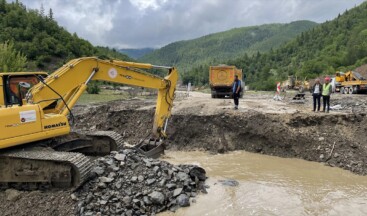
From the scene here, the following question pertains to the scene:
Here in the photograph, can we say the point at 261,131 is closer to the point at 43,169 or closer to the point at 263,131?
the point at 263,131

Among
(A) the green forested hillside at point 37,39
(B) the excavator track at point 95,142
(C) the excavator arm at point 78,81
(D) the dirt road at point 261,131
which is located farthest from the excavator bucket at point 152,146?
(A) the green forested hillside at point 37,39

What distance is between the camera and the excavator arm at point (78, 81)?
7805 millimetres

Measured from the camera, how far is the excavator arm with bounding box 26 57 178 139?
25.6 feet

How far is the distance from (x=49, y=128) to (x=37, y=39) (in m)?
61.7

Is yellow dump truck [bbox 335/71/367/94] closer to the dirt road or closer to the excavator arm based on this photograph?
the dirt road

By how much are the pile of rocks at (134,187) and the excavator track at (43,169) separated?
37cm

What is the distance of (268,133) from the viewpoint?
42.1ft

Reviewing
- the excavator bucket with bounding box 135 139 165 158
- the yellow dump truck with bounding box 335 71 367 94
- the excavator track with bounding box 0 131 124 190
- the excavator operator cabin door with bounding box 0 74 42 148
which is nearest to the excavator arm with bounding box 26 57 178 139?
the excavator operator cabin door with bounding box 0 74 42 148

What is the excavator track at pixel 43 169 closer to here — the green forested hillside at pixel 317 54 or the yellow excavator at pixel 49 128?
the yellow excavator at pixel 49 128

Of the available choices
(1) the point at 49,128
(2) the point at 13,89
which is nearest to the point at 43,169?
(1) the point at 49,128

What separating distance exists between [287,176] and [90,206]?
19.1 feet

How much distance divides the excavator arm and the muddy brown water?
115 inches

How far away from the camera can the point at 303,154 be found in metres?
11.9

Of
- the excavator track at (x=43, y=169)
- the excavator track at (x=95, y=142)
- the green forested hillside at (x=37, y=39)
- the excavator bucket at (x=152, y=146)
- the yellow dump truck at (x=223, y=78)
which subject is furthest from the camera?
Answer: the green forested hillside at (x=37, y=39)
